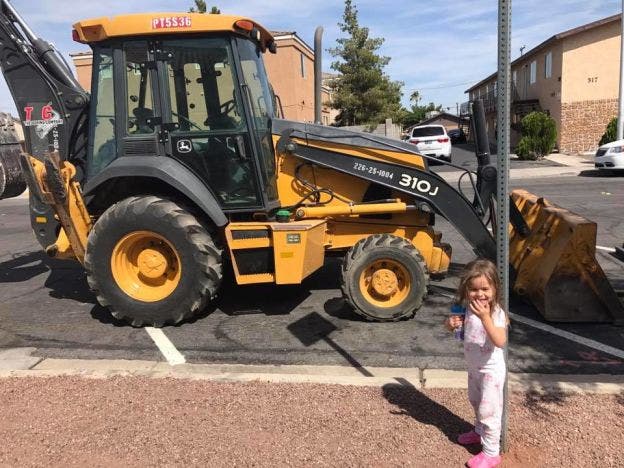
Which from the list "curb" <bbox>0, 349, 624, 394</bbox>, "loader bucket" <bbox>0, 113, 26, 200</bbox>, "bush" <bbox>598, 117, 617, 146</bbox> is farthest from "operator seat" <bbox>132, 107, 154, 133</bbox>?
"bush" <bbox>598, 117, 617, 146</bbox>

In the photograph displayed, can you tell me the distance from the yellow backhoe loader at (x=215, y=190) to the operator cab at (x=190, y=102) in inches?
0.5

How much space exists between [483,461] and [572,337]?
210 centimetres

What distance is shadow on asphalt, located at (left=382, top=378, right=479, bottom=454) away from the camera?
3182 mm

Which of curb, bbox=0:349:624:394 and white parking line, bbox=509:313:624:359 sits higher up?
white parking line, bbox=509:313:624:359

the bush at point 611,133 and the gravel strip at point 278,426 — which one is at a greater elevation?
the bush at point 611,133

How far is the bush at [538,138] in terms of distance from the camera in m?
24.8

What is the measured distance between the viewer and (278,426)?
327 cm

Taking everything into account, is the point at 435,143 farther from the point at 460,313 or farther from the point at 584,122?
the point at 460,313

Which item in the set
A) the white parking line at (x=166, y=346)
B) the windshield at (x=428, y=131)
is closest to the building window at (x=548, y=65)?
the windshield at (x=428, y=131)

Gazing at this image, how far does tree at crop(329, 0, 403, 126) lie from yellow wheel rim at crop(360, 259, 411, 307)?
25.7 meters

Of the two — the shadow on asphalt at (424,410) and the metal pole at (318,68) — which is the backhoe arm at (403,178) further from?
the shadow on asphalt at (424,410)

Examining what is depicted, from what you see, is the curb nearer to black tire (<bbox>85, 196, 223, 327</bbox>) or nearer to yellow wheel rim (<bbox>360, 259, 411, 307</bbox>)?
black tire (<bbox>85, 196, 223, 327</bbox>)

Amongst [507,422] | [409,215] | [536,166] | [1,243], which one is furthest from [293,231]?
[536,166]

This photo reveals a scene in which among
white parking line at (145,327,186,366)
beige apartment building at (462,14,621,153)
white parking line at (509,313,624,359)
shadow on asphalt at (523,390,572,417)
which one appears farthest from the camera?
beige apartment building at (462,14,621,153)
